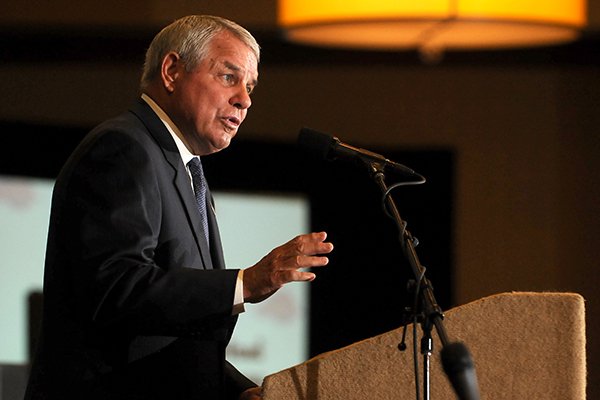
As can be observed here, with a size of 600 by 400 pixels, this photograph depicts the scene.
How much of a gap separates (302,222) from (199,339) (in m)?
3.65

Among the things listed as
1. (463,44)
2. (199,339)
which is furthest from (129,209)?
(463,44)

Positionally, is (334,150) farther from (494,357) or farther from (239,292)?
(494,357)

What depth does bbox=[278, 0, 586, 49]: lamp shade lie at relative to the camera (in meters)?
3.84

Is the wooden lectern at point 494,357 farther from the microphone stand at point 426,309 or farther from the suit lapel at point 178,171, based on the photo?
the suit lapel at point 178,171

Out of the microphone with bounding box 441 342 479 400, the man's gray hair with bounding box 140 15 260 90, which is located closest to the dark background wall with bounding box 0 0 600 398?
the man's gray hair with bounding box 140 15 260 90

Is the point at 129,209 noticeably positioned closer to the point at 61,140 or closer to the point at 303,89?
the point at 61,140

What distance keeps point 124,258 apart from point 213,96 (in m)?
0.46

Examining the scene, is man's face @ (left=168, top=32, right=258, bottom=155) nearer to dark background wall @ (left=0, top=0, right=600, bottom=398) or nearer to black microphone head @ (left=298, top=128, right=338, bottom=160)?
black microphone head @ (left=298, top=128, right=338, bottom=160)

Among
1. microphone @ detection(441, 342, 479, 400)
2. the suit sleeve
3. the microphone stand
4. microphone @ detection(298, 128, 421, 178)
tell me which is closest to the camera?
microphone @ detection(441, 342, 479, 400)

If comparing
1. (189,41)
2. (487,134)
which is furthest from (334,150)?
(487,134)

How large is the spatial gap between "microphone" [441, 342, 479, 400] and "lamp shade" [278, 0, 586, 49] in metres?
2.27

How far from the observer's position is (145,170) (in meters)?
2.04

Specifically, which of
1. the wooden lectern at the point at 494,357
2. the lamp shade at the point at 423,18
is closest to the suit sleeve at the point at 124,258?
the wooden lectern at the point at 494,357

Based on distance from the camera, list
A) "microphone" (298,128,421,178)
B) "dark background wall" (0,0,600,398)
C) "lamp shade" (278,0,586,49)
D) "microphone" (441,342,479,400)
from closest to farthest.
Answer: "microphone" (441,342,479,400)
"microphone" (298,128,421,178)
"lamp shade" (278,0,586,49)
"dark background wall" (0,0,600,398)
